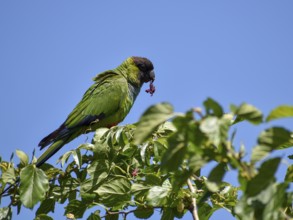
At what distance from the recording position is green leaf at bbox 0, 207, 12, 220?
2979 mm

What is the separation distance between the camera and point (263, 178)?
1.38 m

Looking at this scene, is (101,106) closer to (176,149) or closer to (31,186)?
(31,186)

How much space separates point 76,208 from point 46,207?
0.35 metres

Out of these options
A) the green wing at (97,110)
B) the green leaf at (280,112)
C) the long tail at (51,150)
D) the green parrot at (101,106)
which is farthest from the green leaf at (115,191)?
the green wing at (97,110)

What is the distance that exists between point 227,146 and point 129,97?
495 centimetres

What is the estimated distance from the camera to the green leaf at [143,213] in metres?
2.91

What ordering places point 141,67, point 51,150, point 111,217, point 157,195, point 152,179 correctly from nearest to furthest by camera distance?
1. point 157,195
2. point 152,179
3. point 111,217
4. point 51,150
5. point 141,67

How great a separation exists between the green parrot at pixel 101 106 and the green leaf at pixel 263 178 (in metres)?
3.76

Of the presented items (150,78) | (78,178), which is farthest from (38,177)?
(150,78)

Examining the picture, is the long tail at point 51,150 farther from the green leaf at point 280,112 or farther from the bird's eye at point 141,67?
the green leaf at point 280,112

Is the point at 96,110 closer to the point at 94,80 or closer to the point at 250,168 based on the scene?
the point at 94,80

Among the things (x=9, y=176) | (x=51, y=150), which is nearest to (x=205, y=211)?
(x=9, y=176)

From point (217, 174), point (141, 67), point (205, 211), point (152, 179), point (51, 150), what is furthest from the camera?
point (141, 67)

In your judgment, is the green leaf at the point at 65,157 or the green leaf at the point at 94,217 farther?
the green leaf at the point at 65,157
